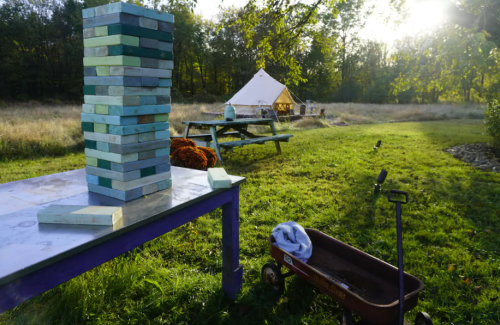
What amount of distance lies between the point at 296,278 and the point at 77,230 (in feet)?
6.40

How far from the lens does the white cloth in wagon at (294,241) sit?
257 centimetres

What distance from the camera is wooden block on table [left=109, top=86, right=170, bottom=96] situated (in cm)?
165

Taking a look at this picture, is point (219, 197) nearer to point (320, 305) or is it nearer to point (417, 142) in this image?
point (320, 305)

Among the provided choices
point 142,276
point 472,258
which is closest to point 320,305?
point 142,276

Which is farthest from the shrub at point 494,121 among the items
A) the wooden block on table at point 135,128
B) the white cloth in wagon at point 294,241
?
the wooden block on table at point 135,128

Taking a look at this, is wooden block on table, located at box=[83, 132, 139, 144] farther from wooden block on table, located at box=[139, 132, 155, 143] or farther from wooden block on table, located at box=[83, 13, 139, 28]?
wooden block on table, located at box=[83, 13, 139, 28]

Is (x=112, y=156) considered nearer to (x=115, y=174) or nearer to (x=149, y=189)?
(x=115, y=174)

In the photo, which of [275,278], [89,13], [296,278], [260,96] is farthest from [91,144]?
[260,96]

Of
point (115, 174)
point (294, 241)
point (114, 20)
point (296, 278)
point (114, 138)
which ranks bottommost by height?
point (296, 278)

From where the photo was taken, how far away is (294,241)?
2.63 metres

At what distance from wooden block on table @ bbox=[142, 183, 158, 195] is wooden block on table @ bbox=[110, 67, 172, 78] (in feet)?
2.11

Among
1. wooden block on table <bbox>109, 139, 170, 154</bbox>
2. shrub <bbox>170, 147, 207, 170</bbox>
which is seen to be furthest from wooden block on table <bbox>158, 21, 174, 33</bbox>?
shrub <bbox>170, 147, 207, 170</bbox>

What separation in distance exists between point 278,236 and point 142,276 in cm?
120

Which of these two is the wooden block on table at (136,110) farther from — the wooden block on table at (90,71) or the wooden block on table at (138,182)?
the wooden block on table at (138,182)
